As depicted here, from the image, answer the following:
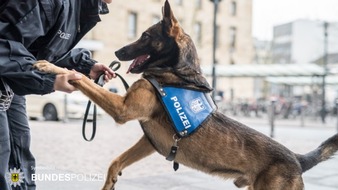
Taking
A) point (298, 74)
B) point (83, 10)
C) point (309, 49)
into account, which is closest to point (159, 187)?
point (83, 10)

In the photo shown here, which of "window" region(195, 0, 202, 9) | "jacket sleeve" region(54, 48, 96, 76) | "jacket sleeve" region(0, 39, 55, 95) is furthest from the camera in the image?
"window" region(195, 0, 202, 9)

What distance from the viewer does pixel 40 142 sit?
861 centimetres

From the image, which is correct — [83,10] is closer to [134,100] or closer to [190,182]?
[134,100]

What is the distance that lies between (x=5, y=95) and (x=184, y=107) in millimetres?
1127

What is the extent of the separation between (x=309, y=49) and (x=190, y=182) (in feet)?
251

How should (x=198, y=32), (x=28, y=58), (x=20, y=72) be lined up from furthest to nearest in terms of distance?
(x=198, y=32)
(x=28, y=58)
(x=20, y=72)

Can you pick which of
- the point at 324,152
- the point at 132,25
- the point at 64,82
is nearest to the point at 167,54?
the point at 64,82

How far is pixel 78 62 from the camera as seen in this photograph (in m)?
3.04

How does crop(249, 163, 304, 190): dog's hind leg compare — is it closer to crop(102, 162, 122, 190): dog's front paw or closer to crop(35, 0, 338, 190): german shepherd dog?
crop(35, 0, 338, 190): german shepherd dog

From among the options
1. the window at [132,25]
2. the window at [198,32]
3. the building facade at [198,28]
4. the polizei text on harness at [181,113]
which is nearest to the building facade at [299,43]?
the building facade at [198,28]

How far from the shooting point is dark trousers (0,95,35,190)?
246cm

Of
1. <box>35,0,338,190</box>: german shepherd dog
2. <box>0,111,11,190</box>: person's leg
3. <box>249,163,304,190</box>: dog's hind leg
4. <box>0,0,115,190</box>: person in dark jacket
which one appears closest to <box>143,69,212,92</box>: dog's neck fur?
<box>35,0,338,190</box>: german shepherd dog

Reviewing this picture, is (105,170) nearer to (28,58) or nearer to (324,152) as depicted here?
(324,152)

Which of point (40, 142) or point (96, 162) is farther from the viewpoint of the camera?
point (40, 142)
